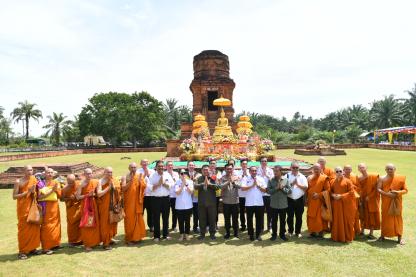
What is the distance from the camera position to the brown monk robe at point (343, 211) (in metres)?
5.47

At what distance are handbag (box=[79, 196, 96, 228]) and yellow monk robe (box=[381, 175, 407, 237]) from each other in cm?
515

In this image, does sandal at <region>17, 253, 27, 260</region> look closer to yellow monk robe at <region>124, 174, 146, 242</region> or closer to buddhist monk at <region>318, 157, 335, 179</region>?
yellow monk robe at <region>124, 174, 146, 242</region>

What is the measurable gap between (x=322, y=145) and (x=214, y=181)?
23.4 m

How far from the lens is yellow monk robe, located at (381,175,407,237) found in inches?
212

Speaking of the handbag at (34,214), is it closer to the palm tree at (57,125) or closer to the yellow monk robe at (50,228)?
the yellow monk robe at (50,228)

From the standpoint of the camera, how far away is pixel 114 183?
559 cm

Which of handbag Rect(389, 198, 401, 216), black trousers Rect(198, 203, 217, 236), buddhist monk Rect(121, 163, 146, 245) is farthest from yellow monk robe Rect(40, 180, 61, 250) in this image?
handbag Rect(389, 198, 401, 216)

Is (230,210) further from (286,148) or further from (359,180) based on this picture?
(286,148)

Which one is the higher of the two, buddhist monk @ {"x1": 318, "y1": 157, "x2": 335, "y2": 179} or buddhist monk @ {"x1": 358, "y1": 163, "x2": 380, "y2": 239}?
buddhist monk @ {"x1": 318, "y1": 157, "x2": 335, "y2": 179}

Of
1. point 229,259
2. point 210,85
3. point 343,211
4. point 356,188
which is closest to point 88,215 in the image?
point 229,259

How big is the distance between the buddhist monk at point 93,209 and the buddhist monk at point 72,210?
0.21 m

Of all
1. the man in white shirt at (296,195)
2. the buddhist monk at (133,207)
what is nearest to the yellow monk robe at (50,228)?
the buddhist monk at (133,207)

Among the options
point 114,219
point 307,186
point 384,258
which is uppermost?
point 307,186

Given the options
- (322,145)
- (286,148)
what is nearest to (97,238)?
(322,145)
